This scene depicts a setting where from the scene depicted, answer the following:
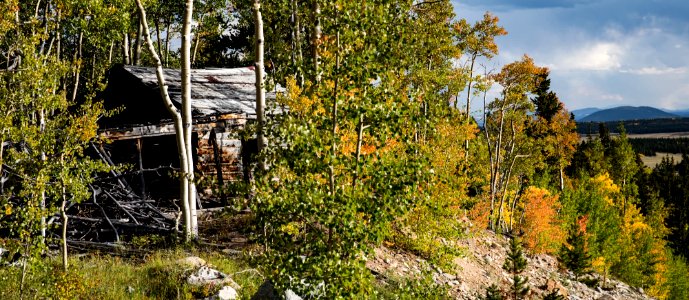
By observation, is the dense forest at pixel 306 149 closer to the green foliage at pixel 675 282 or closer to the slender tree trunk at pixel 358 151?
the slender tree trunk at pixel 358 151

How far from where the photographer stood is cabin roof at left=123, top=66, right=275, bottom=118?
68.0ft

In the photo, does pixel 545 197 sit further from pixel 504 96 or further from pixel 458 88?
pixel 458 88

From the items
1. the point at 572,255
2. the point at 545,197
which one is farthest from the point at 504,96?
the point at 572,255

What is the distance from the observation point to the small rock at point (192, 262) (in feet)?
38.4

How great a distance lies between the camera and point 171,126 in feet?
63.6

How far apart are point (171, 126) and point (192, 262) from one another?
883 centimetres

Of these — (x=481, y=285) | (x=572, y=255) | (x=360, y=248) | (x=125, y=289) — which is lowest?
(x=572, y=255)

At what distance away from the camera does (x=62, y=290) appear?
985cm

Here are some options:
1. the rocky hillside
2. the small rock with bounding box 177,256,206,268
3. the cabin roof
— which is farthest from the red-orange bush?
the small rock with bounding box 177,256,206,268

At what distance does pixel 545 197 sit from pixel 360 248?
38.0 meters

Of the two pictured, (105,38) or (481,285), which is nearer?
(481,285)

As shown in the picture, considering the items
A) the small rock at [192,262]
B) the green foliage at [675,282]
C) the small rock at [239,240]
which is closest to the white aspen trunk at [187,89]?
the small rock at [239,240]

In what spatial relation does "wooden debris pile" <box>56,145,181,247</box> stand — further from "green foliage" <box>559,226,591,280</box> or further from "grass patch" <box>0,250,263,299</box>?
"green foliage" <box>559,226,591,280</box>

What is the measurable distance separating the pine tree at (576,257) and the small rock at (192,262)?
31.8m
